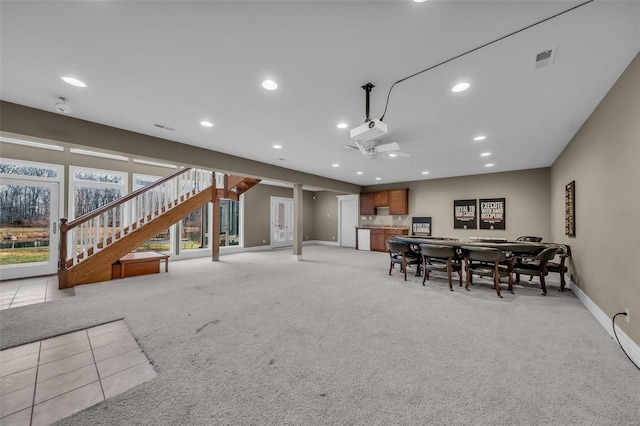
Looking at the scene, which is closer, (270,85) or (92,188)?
(270,85)

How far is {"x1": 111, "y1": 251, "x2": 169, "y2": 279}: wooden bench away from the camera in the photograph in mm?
4891

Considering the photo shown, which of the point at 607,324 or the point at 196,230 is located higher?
the point at 196,230

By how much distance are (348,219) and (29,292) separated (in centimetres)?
899

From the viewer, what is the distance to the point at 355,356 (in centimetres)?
212

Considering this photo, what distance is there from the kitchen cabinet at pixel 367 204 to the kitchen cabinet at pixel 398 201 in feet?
2.49

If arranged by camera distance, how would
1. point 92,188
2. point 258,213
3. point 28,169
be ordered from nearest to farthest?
point 28,169 → point 92,188 → point 258,213

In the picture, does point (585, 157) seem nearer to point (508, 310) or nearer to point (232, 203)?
point (508, 310)

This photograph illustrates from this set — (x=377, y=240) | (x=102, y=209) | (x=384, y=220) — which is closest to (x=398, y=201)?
(x=384, y=220)

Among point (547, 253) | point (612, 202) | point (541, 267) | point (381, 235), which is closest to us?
point (612, 202)

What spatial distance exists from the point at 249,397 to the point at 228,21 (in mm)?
2657

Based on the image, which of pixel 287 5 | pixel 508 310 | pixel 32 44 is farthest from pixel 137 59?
pixel 508 310

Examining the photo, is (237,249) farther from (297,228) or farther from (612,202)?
(612,202)

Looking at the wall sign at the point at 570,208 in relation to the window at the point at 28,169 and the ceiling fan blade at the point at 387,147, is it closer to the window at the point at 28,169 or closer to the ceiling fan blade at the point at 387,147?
the ceiling fan blade at the point at 387,147

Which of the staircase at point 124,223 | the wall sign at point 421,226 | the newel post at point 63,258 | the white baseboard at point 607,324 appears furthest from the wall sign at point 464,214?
the newel post at point 63,258
